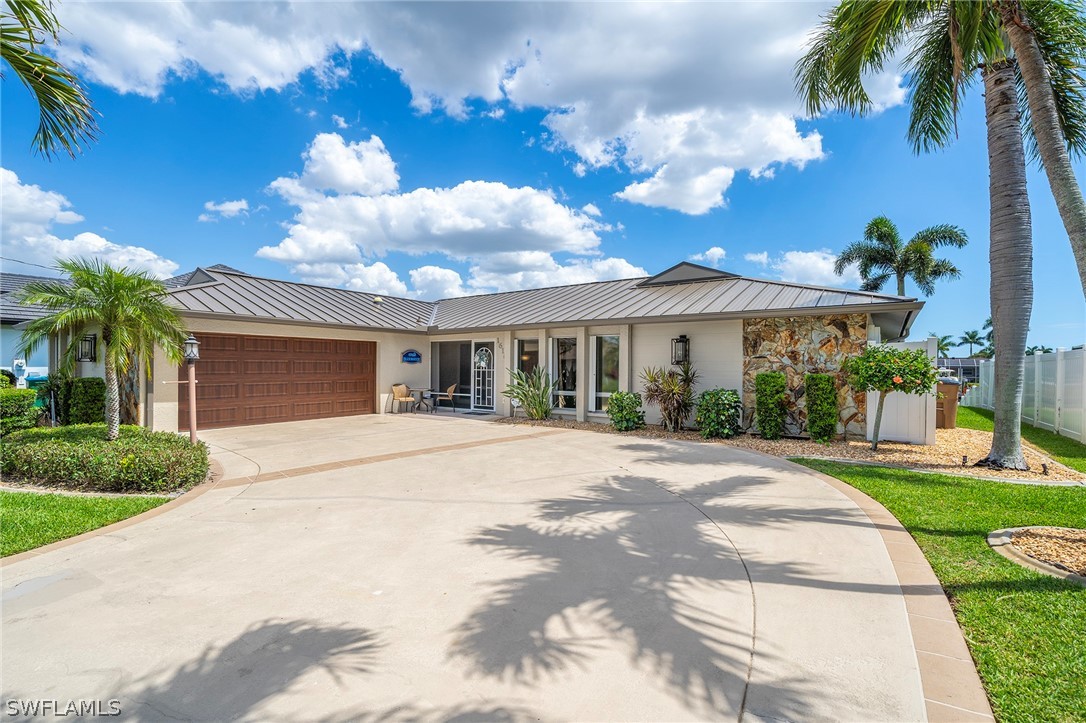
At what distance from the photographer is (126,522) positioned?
522 cm

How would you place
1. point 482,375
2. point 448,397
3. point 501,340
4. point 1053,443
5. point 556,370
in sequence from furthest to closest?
point 448,397 → point 482,375 → point 501,340 → point 556,370 → point 1053,443

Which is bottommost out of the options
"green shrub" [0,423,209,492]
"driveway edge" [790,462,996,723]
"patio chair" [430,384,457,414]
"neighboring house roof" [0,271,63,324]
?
"driveway edge" [790,462,996,723]

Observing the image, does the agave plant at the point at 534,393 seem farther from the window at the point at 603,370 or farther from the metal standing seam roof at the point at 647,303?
the metal standing seam roof at the point at 647,303

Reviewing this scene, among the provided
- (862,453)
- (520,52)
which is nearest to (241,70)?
Answer: (520,52)

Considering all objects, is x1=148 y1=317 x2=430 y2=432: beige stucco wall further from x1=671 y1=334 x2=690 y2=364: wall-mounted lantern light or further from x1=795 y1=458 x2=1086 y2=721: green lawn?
x1=795 y1=458 x2=1086 y2=721: green lawn

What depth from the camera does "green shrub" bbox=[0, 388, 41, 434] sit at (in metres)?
10.2

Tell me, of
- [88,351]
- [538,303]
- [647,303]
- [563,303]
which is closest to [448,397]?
[538,303]

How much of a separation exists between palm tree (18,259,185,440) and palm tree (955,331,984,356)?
86.0 metres

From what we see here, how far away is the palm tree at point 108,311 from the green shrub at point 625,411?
9.04m

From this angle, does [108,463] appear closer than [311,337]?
Yes

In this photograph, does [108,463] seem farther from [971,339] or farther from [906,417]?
[971,339]

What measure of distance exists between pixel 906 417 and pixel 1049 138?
662 cm

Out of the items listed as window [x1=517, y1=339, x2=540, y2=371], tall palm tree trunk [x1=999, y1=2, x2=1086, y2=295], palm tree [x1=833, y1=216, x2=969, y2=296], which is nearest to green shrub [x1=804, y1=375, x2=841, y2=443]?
tall palm tree trunk [x1=999, y1=2, x2=1086, y2=295]

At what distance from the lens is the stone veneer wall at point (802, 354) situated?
10406 mm
